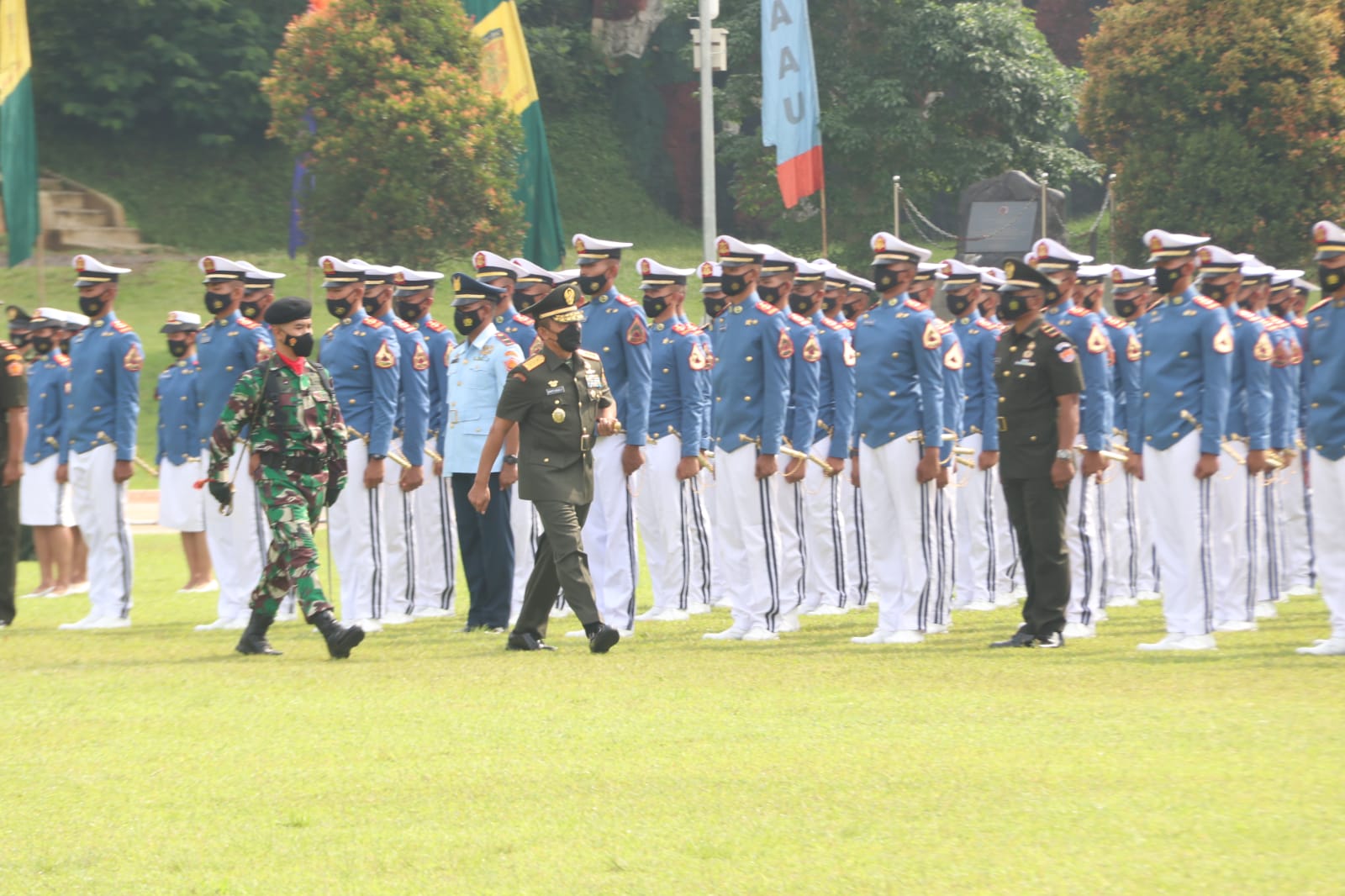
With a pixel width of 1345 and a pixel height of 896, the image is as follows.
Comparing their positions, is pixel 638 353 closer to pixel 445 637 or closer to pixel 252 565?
pixel 445 637

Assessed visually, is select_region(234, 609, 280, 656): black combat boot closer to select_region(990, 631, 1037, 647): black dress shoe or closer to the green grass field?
the green grass field

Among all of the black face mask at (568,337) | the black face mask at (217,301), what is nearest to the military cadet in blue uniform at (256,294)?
the black face mask at (217,301)

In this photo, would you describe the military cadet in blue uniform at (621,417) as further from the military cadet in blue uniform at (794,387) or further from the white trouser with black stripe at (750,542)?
the military cadet in blue uniform at (794,387)

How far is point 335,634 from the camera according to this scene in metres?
11.0

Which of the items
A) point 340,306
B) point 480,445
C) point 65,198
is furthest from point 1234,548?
point 65,198

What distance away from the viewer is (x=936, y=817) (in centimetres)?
662

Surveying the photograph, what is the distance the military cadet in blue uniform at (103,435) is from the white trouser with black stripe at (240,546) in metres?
0.70

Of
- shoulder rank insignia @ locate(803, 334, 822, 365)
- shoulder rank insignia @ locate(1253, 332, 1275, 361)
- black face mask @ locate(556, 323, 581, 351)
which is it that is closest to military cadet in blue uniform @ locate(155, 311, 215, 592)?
black face mask @ locate(556, 323, 581, 351)

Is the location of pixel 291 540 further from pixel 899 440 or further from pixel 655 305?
pixel 899 440

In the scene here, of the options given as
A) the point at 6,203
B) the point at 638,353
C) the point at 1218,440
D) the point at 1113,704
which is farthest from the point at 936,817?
the point at 6,203

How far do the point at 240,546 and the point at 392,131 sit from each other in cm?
1962

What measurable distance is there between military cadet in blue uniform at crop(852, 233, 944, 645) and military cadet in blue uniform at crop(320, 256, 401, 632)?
3.34 metres

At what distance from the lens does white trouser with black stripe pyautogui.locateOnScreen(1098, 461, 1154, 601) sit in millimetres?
14086

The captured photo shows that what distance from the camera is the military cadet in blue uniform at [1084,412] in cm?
1173
